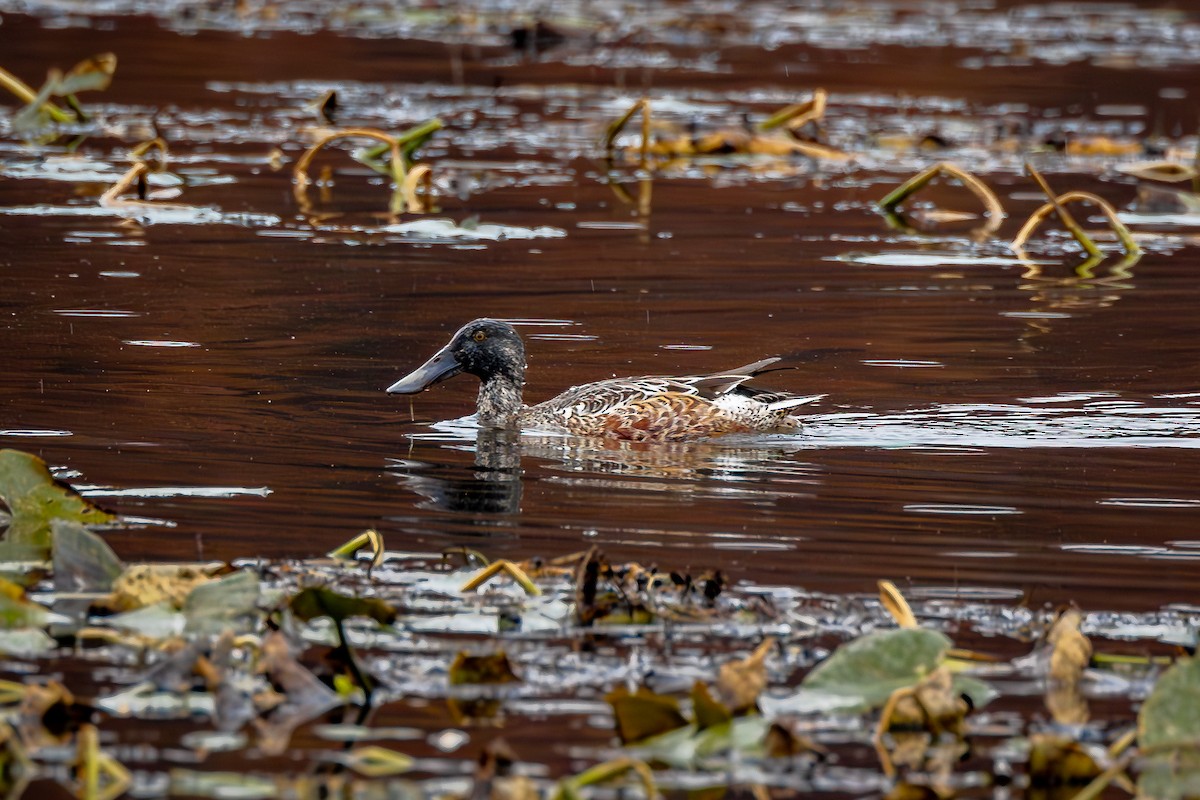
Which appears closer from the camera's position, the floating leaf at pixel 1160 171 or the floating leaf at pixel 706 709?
the floating leaf at pixel 706 709

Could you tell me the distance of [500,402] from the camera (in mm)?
10055

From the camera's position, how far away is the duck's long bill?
32.3ft

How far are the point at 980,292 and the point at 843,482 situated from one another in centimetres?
493

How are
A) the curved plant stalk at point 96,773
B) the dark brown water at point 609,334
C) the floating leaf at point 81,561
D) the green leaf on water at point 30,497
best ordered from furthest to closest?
the dark brown water at point 609,334 < the green leaf on water at point 30,497 < the floating leaf at point 81,561 < the curved plant stalk at point 96,773

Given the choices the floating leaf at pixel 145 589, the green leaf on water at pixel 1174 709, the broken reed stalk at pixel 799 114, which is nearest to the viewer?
the green leaf on water at pixel 1174 709

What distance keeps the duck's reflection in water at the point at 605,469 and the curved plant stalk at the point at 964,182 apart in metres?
3.89

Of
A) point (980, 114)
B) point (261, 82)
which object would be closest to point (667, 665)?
point (980, 114)

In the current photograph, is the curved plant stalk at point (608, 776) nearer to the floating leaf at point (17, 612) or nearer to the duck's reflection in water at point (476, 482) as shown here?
the floating leaf at point (17, 612)

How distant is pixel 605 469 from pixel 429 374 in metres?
1.30

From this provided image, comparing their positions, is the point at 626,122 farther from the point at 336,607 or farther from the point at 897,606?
the point at 336,607

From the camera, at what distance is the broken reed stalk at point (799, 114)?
16.5 metres

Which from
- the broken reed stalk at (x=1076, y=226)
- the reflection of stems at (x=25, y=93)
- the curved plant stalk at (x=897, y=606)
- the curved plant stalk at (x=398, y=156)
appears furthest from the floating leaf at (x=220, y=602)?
the reflection of stems at (x=25, y=93)

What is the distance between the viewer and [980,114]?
837 inches

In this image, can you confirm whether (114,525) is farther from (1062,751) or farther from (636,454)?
(1062,751)
